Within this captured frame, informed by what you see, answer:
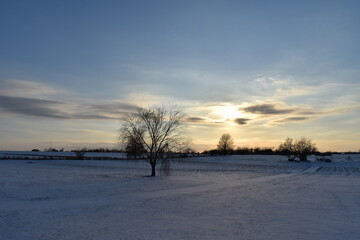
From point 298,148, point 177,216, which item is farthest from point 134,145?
point 298,148

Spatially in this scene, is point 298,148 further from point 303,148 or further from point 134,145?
point 134,145

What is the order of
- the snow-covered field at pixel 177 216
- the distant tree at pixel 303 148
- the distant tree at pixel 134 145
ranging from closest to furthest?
the snow-covered field at pixel 177 216 < the distant tree at pixel 134 145 < the distant tree at pixel 303 148

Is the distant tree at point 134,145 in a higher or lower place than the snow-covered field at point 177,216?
higher

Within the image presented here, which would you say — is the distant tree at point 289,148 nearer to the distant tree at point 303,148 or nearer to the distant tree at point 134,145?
the distant tree at point 303,148

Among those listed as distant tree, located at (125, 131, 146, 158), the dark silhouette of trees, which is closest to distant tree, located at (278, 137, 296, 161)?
the dark silhouette of trees

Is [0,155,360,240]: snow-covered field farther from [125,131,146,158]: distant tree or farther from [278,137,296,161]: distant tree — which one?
[278,137,296,161]: distant tree

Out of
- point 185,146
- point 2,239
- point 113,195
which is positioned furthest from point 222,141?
point 2,239

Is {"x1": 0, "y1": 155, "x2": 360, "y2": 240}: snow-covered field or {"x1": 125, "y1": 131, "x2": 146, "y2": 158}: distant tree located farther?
{"x1": 125, "y1": 131, "x2": 146, "y2": 158}: distant tree

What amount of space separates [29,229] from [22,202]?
21.4 ft

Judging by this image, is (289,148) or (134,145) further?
(289,148)

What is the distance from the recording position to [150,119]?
36562 mm

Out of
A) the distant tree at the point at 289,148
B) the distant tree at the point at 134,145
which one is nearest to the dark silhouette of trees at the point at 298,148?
the distant tree at the point at 289,148

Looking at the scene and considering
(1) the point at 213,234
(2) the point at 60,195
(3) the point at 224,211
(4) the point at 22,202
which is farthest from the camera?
(2) the point at 60,195

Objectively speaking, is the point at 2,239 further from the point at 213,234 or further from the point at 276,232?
the point at 276,232
